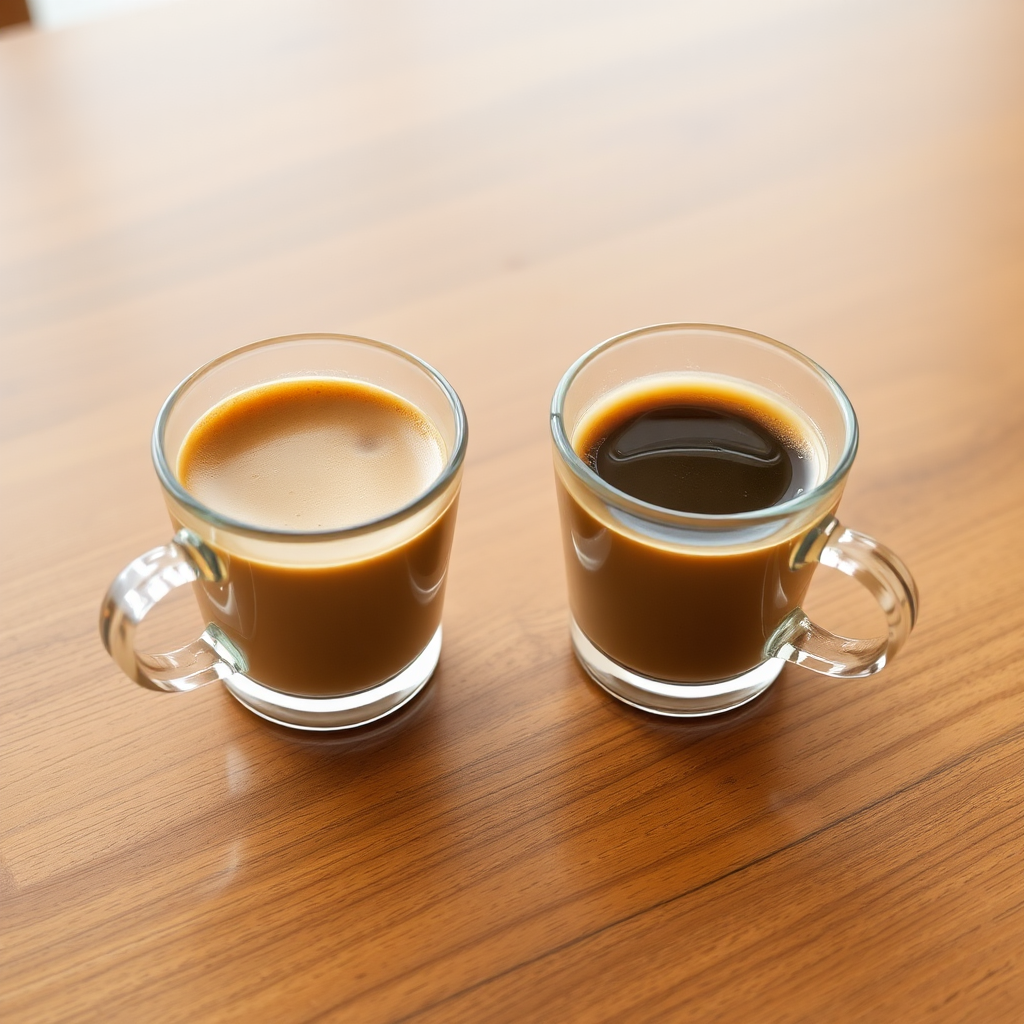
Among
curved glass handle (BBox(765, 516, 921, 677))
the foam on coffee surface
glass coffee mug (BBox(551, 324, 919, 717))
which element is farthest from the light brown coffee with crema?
curved glass handle (BBox(765, 516, 921, 677))

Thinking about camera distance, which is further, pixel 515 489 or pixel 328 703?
pixel 515 489

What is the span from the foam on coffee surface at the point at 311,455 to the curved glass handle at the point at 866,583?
25 cm

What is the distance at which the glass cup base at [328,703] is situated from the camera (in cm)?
78

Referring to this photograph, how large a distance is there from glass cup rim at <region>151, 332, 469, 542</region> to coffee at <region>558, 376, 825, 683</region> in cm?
8

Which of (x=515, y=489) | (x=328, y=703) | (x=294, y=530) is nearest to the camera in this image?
(x=294, y=530)

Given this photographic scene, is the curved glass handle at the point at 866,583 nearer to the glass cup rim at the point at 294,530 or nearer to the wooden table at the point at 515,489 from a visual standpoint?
the wooden table at the point at 515,489

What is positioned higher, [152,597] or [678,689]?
[152,597]

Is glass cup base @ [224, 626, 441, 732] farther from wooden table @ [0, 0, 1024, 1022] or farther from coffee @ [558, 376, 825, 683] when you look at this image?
coffee @ [558, 376, 825, 683]

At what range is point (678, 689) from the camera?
789 millimetres

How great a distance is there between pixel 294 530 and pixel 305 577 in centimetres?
A: 3

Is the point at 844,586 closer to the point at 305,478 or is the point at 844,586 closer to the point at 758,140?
the point at 305,478

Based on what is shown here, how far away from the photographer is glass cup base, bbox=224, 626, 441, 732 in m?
0.78

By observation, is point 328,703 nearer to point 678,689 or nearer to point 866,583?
point 678,689

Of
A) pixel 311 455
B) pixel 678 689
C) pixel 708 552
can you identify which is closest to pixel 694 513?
pixel 708 552
